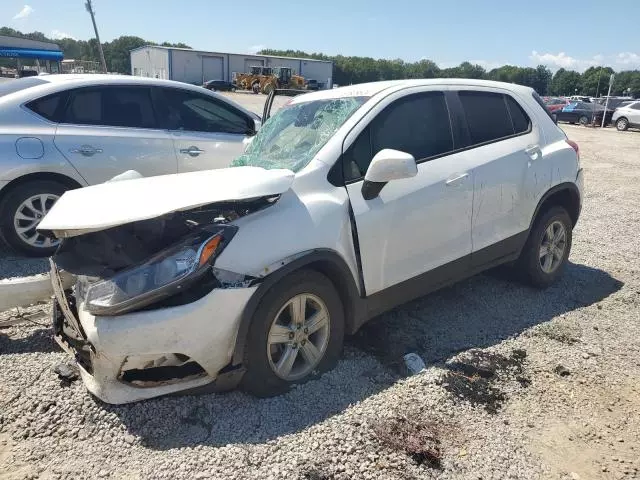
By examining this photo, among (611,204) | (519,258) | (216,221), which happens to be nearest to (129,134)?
(216,221)

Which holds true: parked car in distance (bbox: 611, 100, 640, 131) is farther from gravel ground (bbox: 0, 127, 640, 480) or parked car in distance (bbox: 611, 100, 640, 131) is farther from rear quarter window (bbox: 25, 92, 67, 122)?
rear quarter window (bbox: 25, 92, 67, 122)

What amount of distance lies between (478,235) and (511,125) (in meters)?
1.10

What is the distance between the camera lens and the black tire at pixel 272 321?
110 inches

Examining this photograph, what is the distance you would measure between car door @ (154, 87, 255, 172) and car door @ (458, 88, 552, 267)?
3.10m

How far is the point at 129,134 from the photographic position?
5.59 metres

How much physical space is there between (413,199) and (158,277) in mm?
1781

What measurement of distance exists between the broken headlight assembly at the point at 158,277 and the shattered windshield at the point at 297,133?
34.8 inches

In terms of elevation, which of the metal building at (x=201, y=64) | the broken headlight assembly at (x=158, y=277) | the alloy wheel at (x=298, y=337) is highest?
the metal building at (x=201, y=64)

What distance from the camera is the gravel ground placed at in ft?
8.29

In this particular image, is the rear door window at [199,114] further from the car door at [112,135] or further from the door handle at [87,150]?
the door handle at [87,150]

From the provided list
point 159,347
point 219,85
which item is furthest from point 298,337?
point 219,85

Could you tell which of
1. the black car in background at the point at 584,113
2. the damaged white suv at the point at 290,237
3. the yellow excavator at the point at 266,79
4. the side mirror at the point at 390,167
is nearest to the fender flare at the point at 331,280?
the damaged white suv at the point at 290,237

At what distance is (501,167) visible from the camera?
412 cm

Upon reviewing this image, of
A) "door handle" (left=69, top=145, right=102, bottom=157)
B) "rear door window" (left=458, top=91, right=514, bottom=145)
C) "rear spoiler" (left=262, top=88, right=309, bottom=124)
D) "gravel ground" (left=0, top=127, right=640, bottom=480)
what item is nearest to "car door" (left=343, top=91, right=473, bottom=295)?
"rear door window" (left=458, top=91, right=514, bottom=145)
